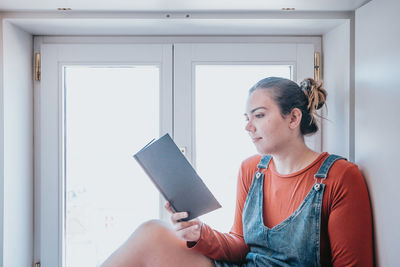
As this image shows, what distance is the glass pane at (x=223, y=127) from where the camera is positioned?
1477 millimetres

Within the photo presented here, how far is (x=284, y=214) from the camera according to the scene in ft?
3.82

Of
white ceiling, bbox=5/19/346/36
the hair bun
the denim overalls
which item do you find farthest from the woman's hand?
white ceiling, bbox=5/19/346/36

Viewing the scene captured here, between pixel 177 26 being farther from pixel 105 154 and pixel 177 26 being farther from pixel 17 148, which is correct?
pixel 17 148

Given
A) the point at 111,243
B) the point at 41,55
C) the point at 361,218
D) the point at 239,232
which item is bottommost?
the point at 111,243

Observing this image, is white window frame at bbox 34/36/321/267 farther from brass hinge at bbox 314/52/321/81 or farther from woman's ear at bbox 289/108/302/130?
woman's ear at bbox 289/108/302/130

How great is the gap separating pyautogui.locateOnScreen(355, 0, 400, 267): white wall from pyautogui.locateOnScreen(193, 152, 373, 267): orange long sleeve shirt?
0.05 metres

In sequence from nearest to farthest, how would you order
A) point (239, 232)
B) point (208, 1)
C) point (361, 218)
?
point (361, 218), point (208, 1), point (239, 232)

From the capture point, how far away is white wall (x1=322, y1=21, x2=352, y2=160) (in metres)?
1.28

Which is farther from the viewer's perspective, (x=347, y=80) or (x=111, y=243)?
(x=111, y=243)

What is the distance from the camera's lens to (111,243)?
4.93ft

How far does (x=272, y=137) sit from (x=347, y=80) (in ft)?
1.21

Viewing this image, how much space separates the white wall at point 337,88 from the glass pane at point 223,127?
16 centimetres

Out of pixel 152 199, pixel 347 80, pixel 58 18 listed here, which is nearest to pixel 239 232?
pixel 152 199

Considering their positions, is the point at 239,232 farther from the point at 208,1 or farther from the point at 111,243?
the point at 208,1
